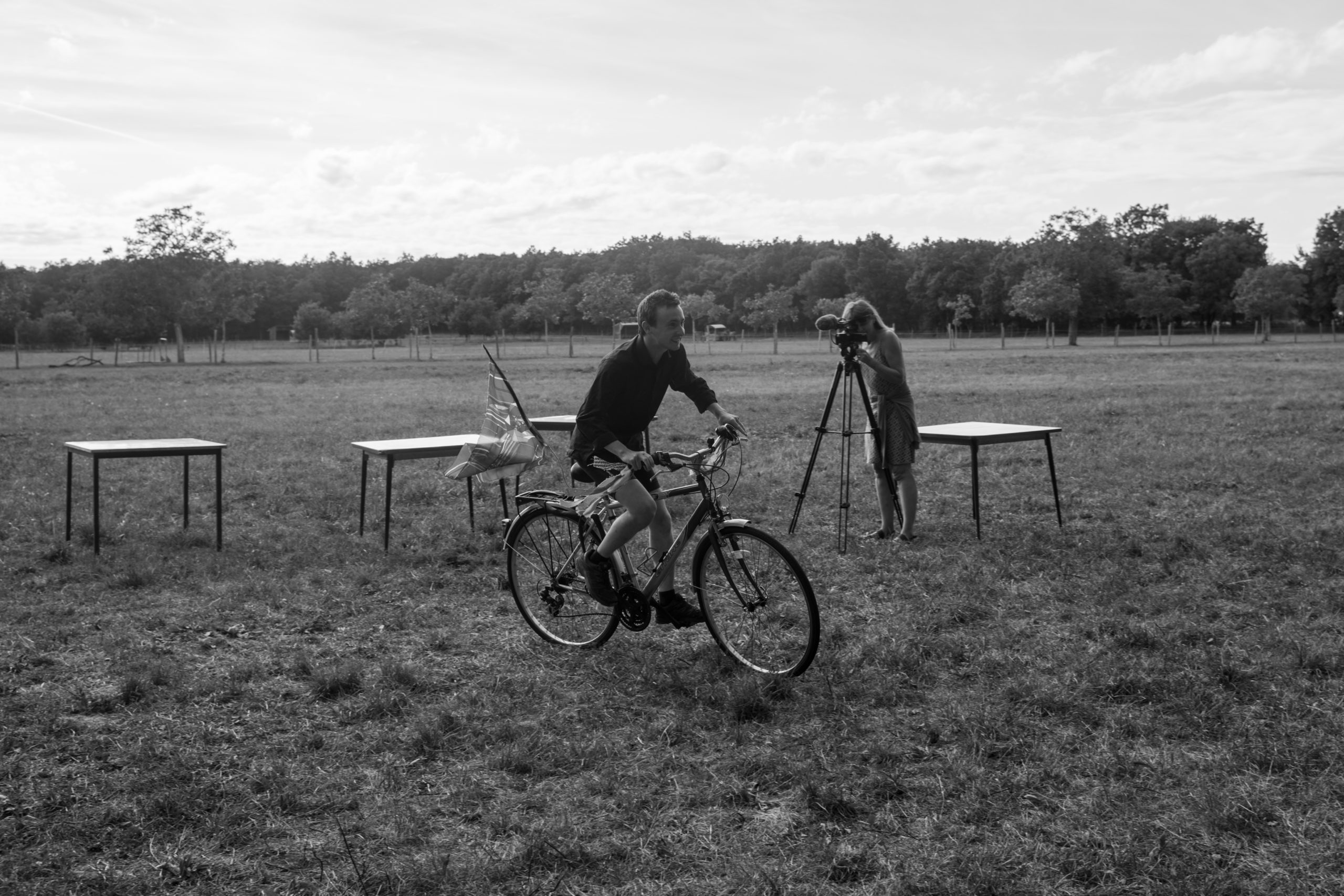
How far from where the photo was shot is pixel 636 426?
5.28m

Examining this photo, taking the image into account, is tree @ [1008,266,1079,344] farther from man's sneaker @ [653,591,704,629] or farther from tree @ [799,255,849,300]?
man's sneaker @ [653,591,704,629]

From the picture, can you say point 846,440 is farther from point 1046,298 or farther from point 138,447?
point 1046,298

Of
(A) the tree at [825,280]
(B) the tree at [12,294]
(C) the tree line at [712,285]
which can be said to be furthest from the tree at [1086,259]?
(B) the tree at [12,294]

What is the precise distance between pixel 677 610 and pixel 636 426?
879mm

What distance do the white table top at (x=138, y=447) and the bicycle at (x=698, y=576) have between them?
3036mm

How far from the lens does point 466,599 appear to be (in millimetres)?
6629

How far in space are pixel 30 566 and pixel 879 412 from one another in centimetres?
587

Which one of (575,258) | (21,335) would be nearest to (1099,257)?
(575,258)

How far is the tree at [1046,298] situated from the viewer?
65250 mm

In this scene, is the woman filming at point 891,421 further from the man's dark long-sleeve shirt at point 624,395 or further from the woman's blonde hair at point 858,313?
the man's dark long-sleeve shirt at point 624,395

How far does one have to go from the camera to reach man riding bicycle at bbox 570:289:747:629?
504cm

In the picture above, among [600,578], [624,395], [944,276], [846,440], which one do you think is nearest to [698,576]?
[600,578]

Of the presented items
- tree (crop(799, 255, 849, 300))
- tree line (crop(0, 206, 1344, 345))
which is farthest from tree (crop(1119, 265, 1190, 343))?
tree (crop(799, 255, 849, 300))

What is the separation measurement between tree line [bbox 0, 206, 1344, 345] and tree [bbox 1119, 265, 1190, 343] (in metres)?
0.13
